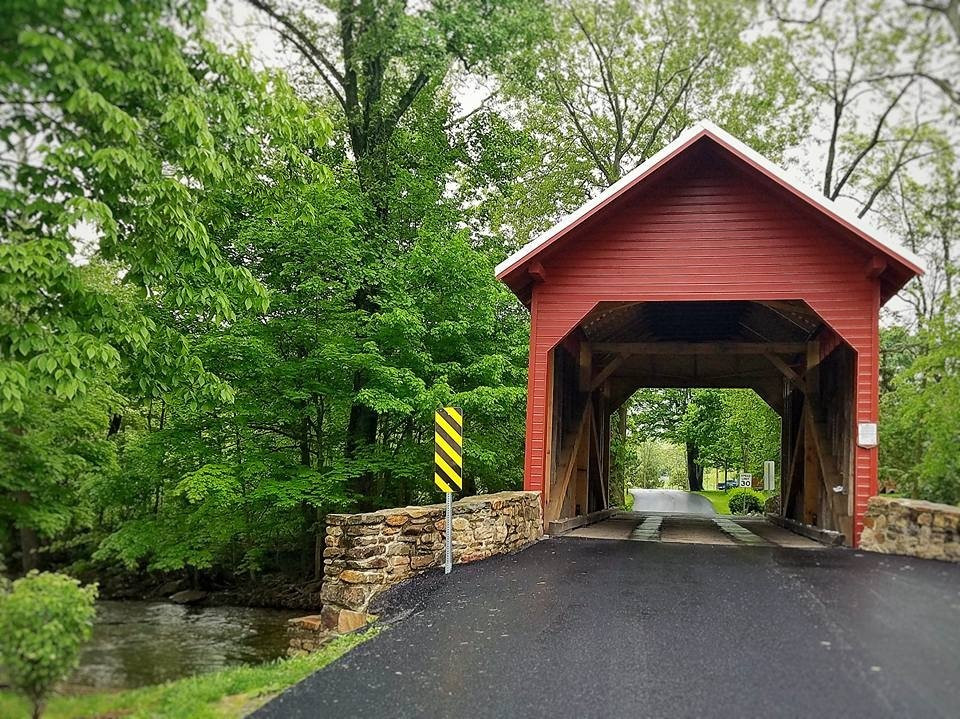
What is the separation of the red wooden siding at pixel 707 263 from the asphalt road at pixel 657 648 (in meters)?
3.27

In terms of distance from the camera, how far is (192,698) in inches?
173

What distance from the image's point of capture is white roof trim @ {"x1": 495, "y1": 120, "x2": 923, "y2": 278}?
9.58 m

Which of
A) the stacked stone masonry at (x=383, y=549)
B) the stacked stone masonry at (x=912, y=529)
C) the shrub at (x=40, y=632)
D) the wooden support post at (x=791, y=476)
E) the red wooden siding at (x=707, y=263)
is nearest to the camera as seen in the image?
the shrub at (x=40, y=632)

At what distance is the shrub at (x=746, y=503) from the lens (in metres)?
26.8

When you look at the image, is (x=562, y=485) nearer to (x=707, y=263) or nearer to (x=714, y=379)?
(x=707, y=263)

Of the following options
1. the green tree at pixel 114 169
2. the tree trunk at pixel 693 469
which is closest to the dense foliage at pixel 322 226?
the green tree at pixel 114 169

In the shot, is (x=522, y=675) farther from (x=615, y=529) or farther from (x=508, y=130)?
(x=508, y=130)

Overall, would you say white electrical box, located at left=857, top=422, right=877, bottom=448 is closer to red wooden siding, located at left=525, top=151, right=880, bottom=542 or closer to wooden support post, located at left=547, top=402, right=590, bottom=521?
red wooden siding, located at left=525, top=151, right=880, bottom=542

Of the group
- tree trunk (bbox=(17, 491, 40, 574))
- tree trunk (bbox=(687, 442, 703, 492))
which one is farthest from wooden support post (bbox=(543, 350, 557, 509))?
tree trunk (bbox=(687, 442, 703, 492))

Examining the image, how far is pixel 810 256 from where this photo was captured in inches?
404

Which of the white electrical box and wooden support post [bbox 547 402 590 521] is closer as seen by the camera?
the white electrical box

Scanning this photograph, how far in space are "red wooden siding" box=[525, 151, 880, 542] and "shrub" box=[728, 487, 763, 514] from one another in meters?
17.7

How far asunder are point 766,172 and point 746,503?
1967 centimetres

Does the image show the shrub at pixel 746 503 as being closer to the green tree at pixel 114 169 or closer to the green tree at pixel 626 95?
the green tree at pixel 626 95
